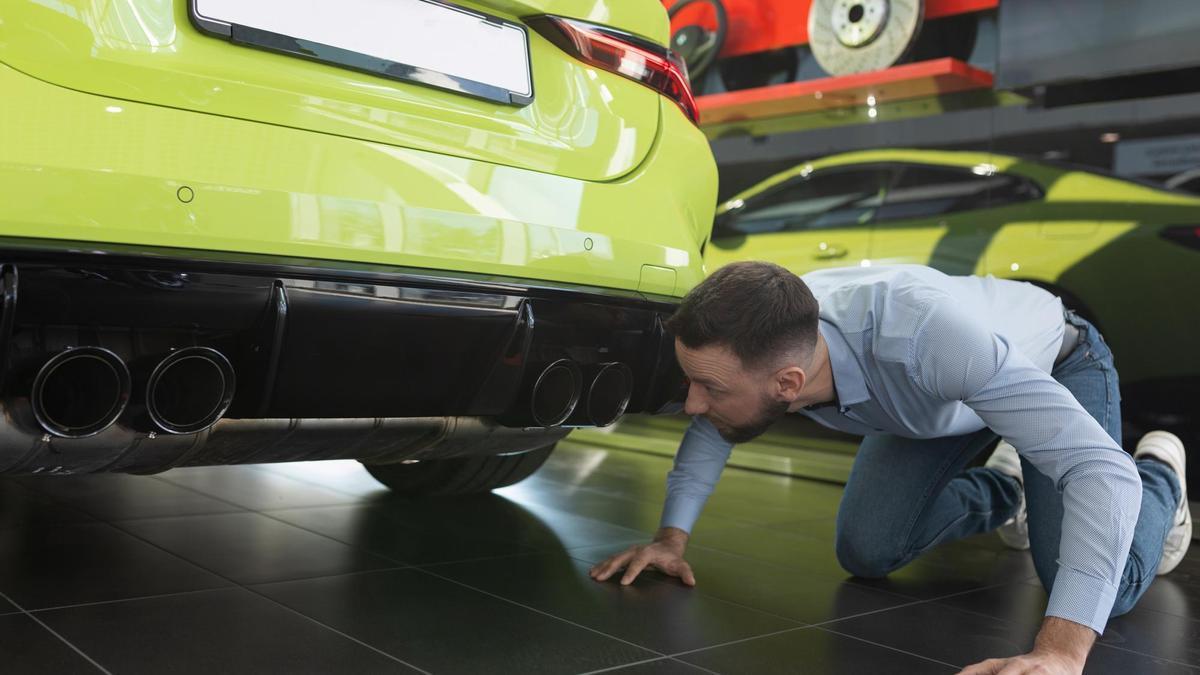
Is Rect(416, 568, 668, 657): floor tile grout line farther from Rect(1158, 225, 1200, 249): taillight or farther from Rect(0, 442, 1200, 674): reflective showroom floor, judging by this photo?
Rect(1158, 225, 1200, 249): taillight

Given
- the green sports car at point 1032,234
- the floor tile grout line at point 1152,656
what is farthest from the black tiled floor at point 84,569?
the green sports car at point 1032,234

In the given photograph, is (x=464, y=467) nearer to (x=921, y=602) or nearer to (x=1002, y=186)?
(x=921, y=602)

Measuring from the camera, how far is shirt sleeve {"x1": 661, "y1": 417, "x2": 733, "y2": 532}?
6.73 ft

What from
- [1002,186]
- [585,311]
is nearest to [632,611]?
[585,311]

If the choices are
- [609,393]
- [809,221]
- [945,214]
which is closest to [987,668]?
[609,393]

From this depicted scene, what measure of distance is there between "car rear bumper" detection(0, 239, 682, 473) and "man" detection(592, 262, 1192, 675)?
20 cm

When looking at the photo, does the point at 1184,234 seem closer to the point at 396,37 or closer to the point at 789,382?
the point at 789,382

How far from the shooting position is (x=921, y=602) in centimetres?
208

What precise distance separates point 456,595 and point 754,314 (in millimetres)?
778

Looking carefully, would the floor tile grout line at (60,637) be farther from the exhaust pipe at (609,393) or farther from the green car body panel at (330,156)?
the exhaust pipe at (609,393)

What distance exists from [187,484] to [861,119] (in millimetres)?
2995

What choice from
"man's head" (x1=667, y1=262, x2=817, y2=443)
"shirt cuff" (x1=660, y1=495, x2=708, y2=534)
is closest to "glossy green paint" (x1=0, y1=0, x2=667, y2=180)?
"man's head" (x1=667, y1=262, x2=817, y2=443)

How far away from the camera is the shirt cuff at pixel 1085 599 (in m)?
1.42

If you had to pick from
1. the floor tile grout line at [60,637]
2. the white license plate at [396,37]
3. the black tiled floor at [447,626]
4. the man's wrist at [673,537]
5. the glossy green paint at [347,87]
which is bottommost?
the black tiled floor at [447,626]
